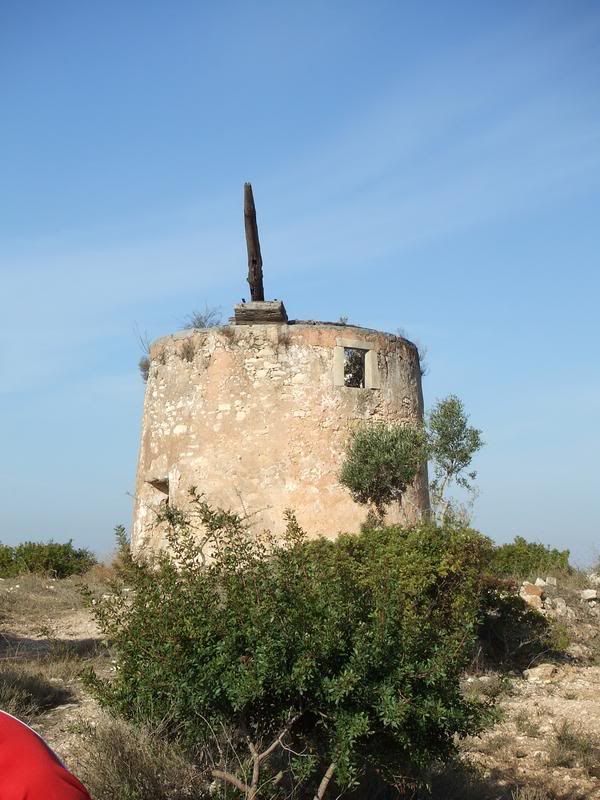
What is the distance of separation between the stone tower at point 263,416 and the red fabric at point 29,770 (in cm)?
945

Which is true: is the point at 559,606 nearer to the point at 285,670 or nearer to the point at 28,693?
the point at 28,693

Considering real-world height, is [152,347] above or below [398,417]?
above

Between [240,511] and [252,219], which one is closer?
[240,511]

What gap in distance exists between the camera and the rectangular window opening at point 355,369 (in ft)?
42.2

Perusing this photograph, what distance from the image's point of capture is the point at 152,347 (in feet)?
42.7

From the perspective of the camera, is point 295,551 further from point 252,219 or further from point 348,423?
point 252,219

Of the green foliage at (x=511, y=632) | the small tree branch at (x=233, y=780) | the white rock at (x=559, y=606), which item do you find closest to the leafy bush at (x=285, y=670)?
the small tree branch at (x=233, y=780)

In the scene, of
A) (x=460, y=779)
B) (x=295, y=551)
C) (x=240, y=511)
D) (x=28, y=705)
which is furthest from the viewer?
(x=240, y=511)

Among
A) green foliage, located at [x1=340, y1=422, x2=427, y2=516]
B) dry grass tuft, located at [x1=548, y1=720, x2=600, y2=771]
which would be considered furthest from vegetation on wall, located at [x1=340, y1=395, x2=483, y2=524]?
dry grass tuft, located at [x1=548, y1=720, x2=600, y2=771]

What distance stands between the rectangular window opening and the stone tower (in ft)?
0.96

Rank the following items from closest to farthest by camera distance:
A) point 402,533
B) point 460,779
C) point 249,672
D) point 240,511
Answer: point 249,672
point 460,779
point 402,533
point 240,511

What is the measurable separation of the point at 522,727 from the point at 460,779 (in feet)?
6.72

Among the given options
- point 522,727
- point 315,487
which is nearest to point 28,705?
point 522,727

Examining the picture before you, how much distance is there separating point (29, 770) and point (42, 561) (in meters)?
15.3
